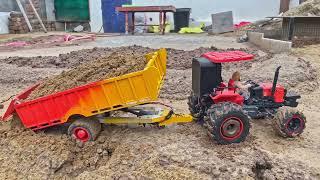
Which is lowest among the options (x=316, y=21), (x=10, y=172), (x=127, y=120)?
(x=10, y=172)

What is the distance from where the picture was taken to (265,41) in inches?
574

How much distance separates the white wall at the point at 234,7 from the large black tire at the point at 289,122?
63.6 ft

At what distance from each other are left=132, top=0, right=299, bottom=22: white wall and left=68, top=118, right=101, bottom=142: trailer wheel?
67.5ft

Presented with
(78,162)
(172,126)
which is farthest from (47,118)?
(172,126)

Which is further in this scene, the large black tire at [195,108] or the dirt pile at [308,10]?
the dirt pile at [308,10]

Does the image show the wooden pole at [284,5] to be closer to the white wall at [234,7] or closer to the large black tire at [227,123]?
the white wall at [234,7]

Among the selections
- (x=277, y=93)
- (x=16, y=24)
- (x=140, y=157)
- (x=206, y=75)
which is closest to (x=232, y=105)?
(x=206, y=75)

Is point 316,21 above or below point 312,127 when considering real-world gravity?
above

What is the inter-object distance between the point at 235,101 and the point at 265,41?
363 inches

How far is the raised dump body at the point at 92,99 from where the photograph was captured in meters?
5.73

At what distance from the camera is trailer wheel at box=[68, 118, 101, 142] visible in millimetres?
5984

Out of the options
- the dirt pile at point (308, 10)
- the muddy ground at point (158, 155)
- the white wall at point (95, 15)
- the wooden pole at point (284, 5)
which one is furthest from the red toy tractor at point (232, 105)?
the white wall at point (95, 15)

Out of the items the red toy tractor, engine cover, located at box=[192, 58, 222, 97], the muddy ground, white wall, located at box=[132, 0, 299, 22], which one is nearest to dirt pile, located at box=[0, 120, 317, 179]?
the muddy ground

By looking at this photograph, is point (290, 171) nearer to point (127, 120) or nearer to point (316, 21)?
point (127, 120)
